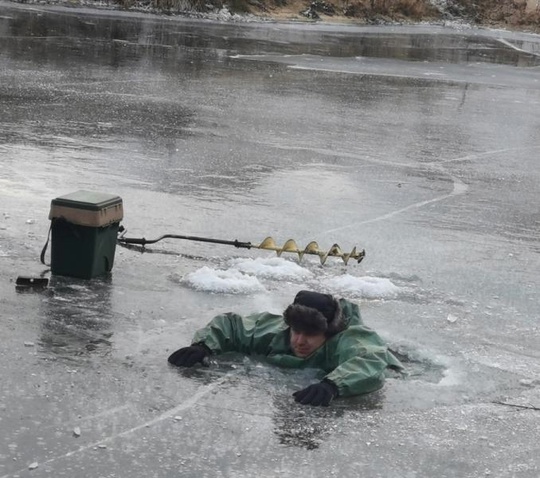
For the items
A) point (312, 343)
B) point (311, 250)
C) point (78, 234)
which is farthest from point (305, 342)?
point (311, 250)

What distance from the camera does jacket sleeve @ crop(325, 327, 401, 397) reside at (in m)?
5.50

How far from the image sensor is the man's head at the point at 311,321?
18.9ft

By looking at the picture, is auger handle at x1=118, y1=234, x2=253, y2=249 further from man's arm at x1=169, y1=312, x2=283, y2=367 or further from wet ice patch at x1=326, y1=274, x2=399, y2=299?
man's arm at x1=169, y1=312, x2=283, y2=367

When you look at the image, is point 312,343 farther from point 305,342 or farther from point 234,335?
point 234,335

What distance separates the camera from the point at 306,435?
16.6ft

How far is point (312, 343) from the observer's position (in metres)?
5.80

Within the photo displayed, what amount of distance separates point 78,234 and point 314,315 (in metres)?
1.98

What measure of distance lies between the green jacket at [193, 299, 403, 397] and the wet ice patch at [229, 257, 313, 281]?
4.76ft

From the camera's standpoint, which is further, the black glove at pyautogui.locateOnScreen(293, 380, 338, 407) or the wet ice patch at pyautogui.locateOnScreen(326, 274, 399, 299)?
the wet ice patch at pyautogui.locateOnScreen(326, 274, 399, 299)

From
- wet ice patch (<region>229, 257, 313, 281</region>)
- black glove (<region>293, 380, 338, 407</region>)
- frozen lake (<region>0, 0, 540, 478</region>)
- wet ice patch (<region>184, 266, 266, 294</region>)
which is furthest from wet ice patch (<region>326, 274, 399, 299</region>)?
black glove (<region>293, 380, 338, 407</region>)

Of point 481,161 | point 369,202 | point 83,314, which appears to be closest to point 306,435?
point 83,314

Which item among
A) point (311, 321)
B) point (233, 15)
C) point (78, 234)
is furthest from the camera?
point (233, 15)

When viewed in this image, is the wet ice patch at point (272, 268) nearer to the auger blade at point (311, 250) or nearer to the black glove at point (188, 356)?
the auger blade at point (311, 250)

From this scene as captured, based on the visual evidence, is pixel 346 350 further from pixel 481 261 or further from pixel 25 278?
pixel 481 261
